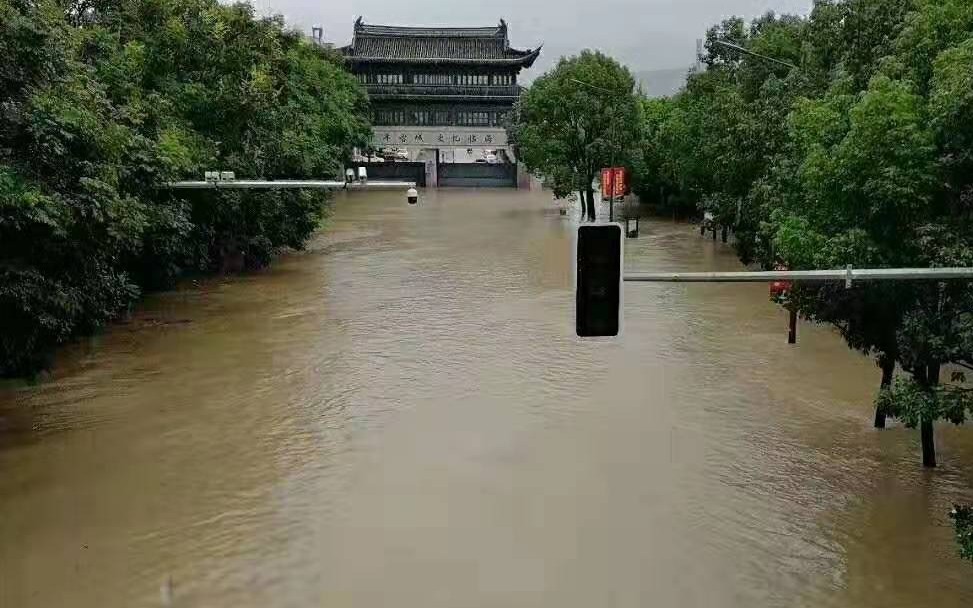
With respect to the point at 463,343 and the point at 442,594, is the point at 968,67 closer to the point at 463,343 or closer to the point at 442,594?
the point at 442,594

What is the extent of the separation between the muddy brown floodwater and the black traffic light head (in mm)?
4767

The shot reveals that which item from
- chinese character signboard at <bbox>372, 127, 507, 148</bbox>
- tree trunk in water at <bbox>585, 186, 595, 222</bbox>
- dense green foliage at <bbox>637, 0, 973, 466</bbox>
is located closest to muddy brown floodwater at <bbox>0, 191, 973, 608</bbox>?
dense green foliage at <bbox>637, 0, 973, 466</bbox>

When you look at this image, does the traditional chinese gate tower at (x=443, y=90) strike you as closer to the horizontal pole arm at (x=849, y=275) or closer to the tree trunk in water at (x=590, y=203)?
the tree trunk in water at (x=590, y=203)

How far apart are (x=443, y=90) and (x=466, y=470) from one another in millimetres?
68227

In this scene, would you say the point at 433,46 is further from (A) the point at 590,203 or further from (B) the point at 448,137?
(A) the point at 590,203

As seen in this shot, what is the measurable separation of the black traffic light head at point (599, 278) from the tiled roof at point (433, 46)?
73859mm

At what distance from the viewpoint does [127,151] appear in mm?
20750

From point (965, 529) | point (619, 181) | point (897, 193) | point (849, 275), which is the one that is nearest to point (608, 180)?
point (619, 181)

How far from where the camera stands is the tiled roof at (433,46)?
79.1 m

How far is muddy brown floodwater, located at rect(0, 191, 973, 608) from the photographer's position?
1142 centimetres

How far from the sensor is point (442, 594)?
36.2ft

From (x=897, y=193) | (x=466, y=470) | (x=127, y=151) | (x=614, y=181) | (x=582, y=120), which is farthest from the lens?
(x=582, y=120)

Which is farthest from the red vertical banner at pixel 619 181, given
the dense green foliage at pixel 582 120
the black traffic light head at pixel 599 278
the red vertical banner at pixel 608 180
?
the black traffic light head at pixel 599 278

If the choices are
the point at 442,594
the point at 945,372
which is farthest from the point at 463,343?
the point at 442,594
